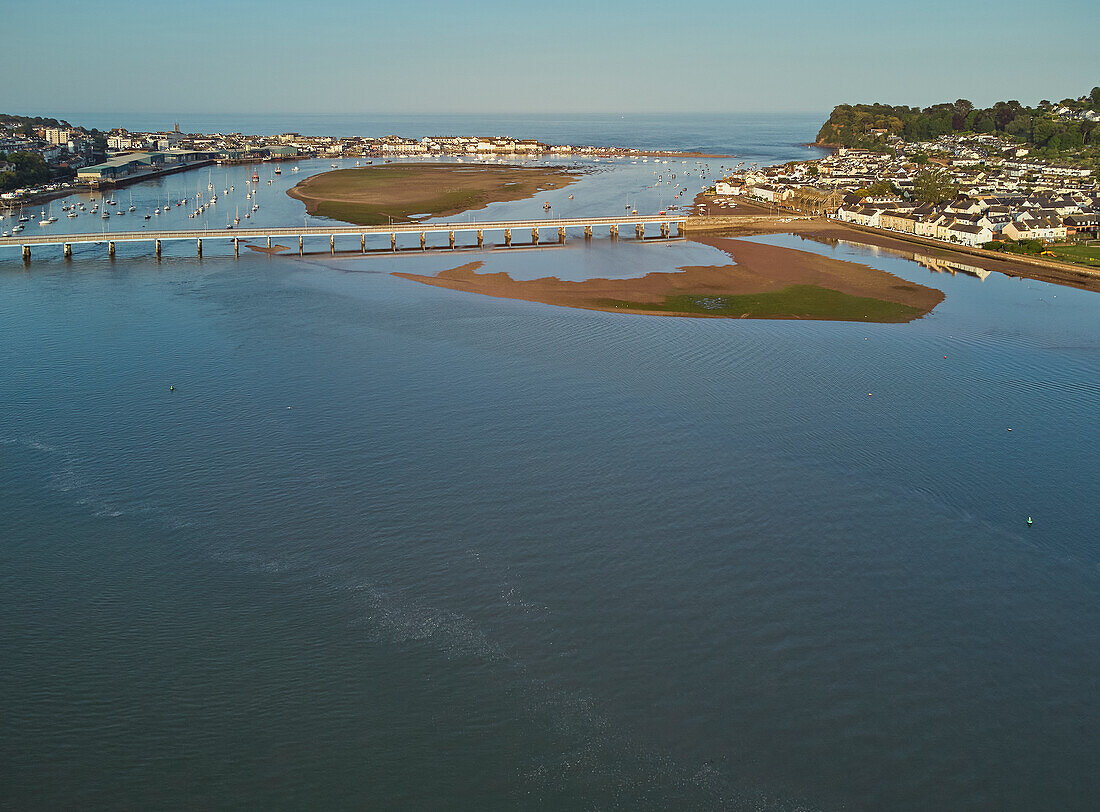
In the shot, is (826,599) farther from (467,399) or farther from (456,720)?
(467,399)

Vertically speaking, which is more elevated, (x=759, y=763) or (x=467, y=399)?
(x=467, y=399)

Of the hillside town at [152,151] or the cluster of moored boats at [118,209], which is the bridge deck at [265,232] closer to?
the cluster of moored boats at [118,209]

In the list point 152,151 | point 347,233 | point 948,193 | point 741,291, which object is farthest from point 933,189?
point 152,151

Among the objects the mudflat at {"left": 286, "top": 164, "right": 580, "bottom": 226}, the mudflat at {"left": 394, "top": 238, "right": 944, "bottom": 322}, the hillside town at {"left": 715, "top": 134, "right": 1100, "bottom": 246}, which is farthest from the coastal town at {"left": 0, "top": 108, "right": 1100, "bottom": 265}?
the mudflat at {"left": 286, "top": 164, "right": 580, "bottom": 226}

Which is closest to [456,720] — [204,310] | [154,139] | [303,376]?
[303,376]

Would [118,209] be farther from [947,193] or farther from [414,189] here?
[947,193]

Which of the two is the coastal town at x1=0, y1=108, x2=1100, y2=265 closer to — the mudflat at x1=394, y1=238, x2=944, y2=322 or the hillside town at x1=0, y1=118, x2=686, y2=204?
the hillside town at x1=0, y1=118, x2=686, y2=204

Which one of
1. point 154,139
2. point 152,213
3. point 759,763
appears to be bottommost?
point 759,763

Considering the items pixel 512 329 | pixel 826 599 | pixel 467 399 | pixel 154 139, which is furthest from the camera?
pixel 154 139
